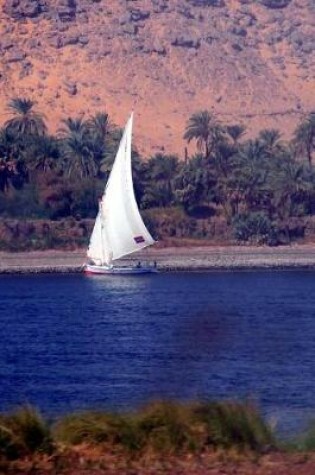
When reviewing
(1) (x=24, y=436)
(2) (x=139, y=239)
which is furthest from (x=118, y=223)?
(1) (x=24, y=436)

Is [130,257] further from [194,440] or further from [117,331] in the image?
[194,440]

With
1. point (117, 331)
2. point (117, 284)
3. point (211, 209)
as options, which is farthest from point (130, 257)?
point (117, 331)

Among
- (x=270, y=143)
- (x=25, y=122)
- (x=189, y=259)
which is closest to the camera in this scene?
(x=189, y=259)

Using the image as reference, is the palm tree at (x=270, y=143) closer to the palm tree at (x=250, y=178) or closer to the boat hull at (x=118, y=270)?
the palm tree at (x=250, y=178)

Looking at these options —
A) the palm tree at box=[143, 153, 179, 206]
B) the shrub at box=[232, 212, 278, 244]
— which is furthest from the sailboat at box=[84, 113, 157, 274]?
the palm tree at box=[143, 153, 179, 206]

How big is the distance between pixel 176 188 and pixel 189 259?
5086 millimetres

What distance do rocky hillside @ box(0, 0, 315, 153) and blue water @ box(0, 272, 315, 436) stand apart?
120ft

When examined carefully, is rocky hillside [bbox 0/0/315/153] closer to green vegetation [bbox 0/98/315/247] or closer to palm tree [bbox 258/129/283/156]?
palm tree [bbox 258/129/283/156]

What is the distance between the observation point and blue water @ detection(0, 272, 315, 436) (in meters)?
15.7

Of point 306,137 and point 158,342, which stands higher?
point 306,137

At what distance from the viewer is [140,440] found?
7867 mm

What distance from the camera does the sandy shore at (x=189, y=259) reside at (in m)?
55.1

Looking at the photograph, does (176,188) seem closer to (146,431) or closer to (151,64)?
(151,64)

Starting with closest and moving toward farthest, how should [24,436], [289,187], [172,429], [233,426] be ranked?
1. [24,436]
2. [172,429]
3. [233,426]
4. [289,187]
